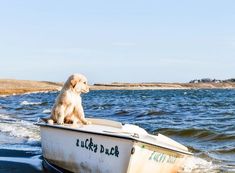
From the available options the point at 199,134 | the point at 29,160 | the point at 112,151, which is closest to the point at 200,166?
the point at 29,160

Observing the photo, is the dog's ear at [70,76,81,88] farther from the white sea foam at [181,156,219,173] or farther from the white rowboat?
the white sea foam at [181,156,219,173]

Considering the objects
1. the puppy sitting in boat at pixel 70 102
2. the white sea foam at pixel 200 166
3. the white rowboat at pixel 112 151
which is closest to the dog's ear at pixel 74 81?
the puppy sitting in boat at pixel 70 102

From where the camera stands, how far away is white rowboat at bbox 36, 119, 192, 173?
7.72 metres

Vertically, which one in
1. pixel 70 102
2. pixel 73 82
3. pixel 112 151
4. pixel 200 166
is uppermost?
pixel 73 82

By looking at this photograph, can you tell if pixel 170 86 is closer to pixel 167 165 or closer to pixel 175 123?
pixel 175 123

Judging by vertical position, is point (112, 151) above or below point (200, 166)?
above

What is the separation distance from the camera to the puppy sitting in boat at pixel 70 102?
33.3 feet

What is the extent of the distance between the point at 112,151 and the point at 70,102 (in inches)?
103

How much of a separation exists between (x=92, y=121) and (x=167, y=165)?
9.27 feet

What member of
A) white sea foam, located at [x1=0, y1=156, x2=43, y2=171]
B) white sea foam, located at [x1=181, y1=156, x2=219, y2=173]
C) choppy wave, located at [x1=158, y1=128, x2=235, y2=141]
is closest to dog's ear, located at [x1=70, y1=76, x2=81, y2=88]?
white sea foam, located at [x1=0, y1=156, x2=43, y2=171]

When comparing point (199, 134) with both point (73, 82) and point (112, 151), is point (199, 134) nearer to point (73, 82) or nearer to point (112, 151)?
point (73, 82)

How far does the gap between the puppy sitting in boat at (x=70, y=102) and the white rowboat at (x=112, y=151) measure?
443 millimetres

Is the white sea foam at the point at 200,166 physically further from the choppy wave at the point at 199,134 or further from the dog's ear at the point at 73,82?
the choppy wave at the point at 199,134

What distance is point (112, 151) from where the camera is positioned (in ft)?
25.9
